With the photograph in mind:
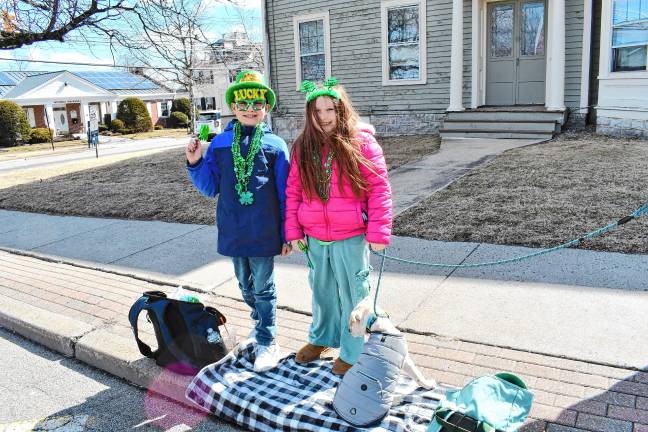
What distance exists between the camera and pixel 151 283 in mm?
5520

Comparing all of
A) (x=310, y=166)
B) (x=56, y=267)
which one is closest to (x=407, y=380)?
(x=310, y=166)

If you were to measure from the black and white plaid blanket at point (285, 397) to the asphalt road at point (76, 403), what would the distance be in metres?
0.14

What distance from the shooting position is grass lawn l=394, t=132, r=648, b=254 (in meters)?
5.64

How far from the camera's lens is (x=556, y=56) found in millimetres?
11531

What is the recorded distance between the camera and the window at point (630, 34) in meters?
10.3

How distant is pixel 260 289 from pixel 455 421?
1.60 metres

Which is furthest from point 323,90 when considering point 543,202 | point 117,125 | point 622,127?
point 117,125

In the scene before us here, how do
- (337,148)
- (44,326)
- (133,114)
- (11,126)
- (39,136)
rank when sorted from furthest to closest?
(133,114) < (39,136) < (11,126) < (44,326) < (337,148)

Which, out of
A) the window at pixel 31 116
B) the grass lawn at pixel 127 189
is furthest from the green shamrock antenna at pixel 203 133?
the window at pixel 31 116

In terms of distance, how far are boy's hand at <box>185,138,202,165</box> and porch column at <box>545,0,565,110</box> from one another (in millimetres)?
10087

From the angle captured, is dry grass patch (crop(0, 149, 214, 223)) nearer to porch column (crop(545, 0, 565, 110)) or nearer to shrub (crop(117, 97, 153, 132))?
porch column (crop(545, 0, 565, 110))

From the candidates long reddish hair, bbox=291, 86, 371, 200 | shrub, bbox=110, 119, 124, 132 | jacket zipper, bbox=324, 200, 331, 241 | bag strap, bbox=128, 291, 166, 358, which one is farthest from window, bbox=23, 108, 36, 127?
jacket zipper, bbox=324, 200, 331, 241

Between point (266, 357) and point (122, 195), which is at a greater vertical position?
point (122, 195)

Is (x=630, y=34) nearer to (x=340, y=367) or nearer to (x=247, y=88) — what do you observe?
(x=247, y=88)
